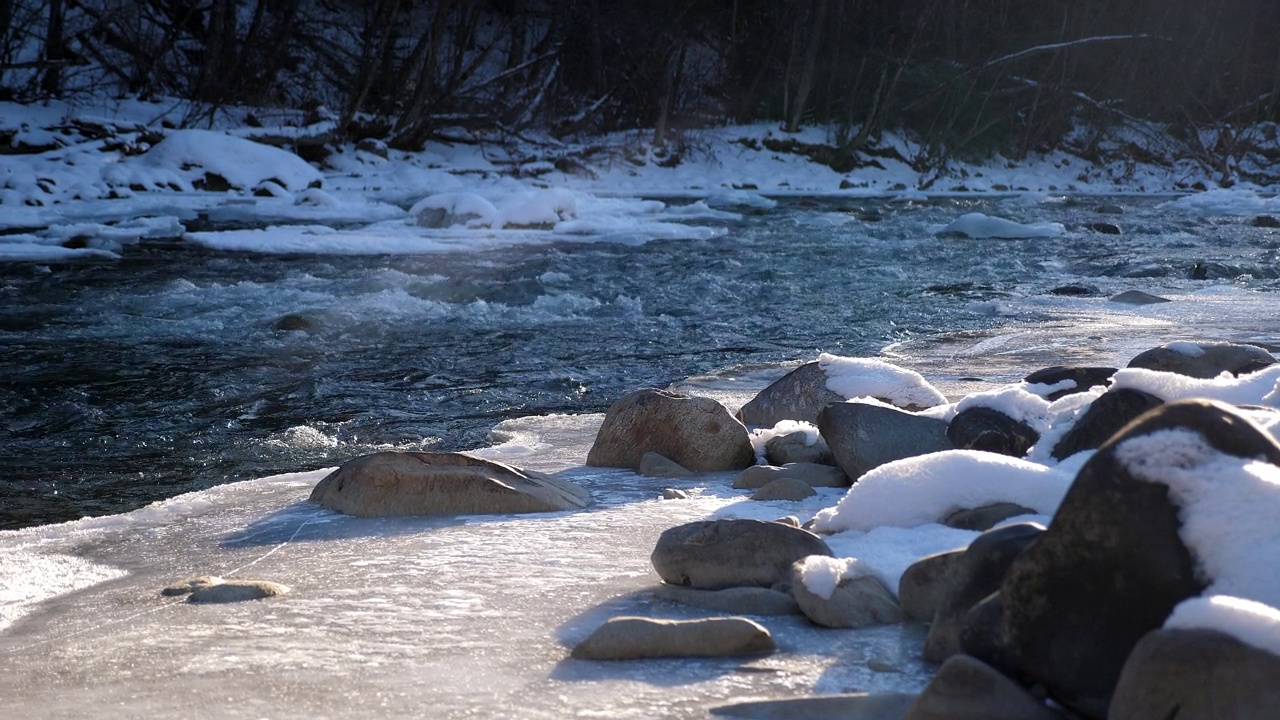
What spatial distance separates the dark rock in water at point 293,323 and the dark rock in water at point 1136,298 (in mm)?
5293

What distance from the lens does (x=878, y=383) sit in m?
4.55

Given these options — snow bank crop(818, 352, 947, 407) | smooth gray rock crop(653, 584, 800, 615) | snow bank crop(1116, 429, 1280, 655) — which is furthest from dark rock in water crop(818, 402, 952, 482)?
snow bank crop(1116, 429, 1280, 655)

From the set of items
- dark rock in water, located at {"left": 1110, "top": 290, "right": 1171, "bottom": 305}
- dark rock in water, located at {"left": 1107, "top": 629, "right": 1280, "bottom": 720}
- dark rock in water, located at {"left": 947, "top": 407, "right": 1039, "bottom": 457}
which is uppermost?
dark rock in water, located at {"left": 1107, "top": 629, "right": 1280, "bottom": 720}

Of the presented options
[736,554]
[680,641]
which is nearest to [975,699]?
[680,641]

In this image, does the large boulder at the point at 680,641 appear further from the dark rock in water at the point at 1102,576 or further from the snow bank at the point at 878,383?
the snow bank at the point at 878,383

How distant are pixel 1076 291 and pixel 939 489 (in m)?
7.07

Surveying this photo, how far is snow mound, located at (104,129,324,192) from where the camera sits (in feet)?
53.5

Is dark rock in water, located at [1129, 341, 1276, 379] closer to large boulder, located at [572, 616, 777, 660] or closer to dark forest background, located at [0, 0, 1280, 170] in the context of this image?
large boulder, located at [572, 616, 777, 660]

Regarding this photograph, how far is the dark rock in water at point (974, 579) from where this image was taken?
1950 millimetres

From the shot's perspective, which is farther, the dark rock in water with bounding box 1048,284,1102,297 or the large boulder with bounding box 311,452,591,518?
Result: the dark rock in water with bounding box 1048,284,1102,297

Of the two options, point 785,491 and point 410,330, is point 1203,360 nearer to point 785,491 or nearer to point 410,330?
point 785,491

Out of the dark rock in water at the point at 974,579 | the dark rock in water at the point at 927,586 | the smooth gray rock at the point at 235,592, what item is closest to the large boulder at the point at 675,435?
the smooth gray rock at the point at 235,592

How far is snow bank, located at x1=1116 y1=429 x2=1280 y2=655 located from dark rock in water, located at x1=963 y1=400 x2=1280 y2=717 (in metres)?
0.01

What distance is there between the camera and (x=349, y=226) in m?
13.7
